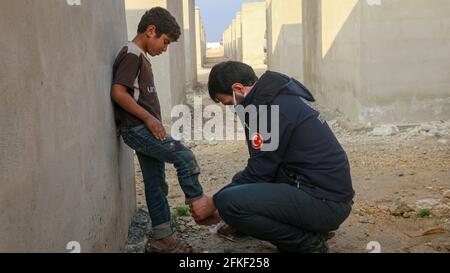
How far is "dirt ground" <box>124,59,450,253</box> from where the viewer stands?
11.0ft

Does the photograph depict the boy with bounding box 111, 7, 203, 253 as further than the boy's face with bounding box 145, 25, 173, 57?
No

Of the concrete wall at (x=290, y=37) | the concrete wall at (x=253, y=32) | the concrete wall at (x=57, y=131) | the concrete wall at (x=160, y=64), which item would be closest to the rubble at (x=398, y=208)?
the concrete wall at (x=57, y=131)

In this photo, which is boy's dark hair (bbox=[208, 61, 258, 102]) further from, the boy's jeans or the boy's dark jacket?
the boy's jeans

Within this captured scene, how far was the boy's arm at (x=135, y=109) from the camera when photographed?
2.89m

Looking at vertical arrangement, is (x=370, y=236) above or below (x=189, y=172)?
below

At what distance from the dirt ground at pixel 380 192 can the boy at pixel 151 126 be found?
0.25 metres

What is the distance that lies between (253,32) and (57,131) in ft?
73.4

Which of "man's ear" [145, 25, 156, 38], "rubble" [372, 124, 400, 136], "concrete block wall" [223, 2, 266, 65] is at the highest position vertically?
"concrete block wall" [223, 2, 266, 65]

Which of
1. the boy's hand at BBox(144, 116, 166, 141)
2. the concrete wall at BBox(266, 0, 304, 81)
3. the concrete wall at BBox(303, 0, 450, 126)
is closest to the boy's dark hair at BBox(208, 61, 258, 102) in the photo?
the boy's hand at BBox(144, 116, 166, 141)

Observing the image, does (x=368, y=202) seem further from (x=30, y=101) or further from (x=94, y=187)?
(x=30, y=101)

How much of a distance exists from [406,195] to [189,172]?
7.51 feet

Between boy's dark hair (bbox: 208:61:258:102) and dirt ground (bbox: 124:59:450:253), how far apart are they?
1128mm

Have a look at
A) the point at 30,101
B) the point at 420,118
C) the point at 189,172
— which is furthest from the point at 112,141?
the point at 420,118
